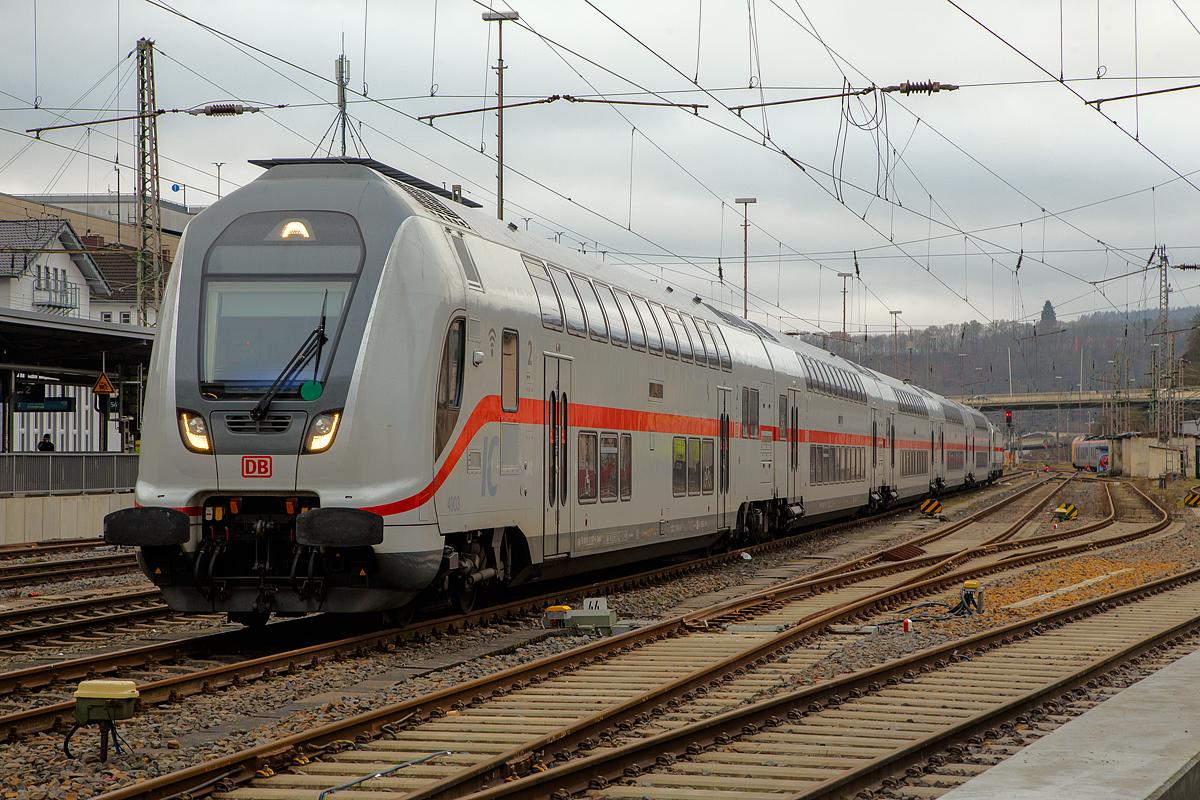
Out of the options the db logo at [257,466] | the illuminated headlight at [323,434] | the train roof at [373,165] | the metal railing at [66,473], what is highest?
the train roof at [373,165]

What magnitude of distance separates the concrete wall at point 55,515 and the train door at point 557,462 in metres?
13.6

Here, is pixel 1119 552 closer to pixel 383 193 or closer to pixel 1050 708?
pixel 1050 708

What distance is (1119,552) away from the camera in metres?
25.1

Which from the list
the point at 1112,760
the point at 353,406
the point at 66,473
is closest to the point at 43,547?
the point at 66,473

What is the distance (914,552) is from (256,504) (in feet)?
50.4

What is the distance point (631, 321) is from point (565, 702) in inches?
314

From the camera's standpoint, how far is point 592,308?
14930 millimetres

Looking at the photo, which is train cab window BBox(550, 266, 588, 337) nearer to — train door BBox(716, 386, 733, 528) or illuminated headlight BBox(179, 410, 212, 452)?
illuminated headlight BBox(179, 410, 212, 452)

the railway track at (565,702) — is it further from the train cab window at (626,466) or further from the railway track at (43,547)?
the railway track at (43,547)

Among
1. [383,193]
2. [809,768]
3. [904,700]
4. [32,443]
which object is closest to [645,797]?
[809,768]

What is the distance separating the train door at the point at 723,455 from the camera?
1981 cm

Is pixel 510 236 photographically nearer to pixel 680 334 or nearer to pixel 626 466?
pixel 626 466

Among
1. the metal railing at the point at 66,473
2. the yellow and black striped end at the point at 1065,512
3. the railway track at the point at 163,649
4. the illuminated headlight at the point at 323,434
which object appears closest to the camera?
the railway track at the point at 163,649

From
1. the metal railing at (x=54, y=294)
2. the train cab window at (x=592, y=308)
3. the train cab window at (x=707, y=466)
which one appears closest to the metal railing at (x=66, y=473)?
the train cab window at (x=707, y=466)
